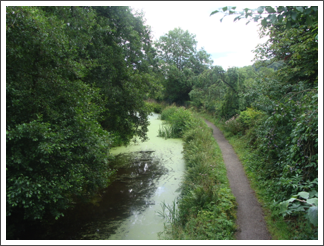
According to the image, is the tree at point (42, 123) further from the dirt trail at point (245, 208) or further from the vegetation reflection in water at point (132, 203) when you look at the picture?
the dirt trail at point (245, 208)

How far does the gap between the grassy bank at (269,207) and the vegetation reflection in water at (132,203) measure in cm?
239

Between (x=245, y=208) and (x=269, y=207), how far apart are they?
51cm

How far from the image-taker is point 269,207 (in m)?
4.95

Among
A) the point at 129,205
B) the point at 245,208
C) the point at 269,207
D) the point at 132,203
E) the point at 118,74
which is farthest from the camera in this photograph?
the point at 118,74

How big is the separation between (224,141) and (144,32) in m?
7.50

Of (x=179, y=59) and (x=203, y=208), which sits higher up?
(x=179, y=59)

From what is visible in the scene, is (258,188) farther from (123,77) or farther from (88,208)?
(123,77)

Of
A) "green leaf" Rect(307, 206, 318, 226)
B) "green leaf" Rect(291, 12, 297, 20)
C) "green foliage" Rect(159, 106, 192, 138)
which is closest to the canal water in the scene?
"green leaf" Rect(307, 206, 318, 226)

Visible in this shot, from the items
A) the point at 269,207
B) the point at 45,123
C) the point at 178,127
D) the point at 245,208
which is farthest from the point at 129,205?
the point at 178,127

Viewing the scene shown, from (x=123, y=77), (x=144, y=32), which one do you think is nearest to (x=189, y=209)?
(x=123, y=77)

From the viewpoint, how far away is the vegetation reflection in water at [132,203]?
5125 millimetres

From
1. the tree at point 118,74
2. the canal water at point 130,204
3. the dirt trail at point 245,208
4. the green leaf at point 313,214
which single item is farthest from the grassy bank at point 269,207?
the tree at point 118,74

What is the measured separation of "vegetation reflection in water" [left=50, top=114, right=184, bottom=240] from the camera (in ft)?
16.8

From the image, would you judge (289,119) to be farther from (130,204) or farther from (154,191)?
(130,204)
